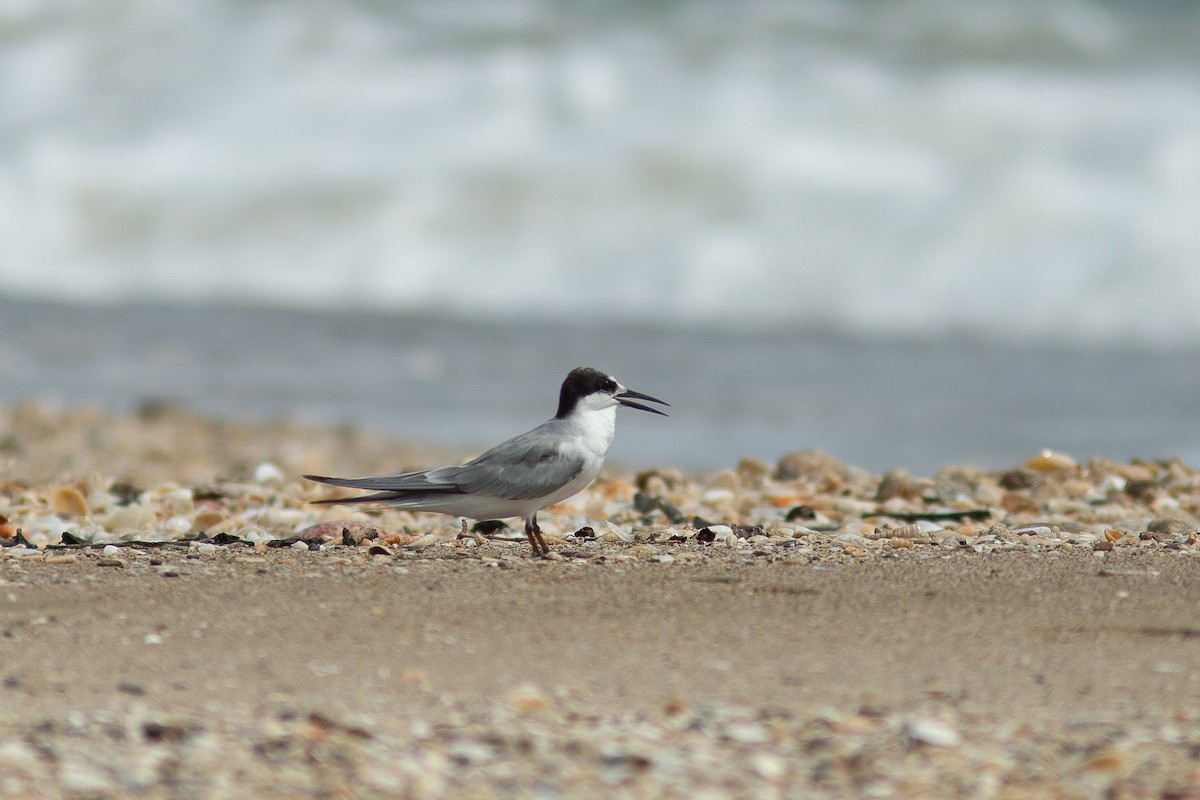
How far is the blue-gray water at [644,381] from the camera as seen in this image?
941 centimetres

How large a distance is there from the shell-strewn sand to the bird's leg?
0.22ft

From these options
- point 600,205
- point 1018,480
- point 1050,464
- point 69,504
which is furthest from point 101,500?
point 600,205

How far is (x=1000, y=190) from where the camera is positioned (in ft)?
51.1

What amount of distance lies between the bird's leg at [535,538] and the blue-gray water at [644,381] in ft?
13.4

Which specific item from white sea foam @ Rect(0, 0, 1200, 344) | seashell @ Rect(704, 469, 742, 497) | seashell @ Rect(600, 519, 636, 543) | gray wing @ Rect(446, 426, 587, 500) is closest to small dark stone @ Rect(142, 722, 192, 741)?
gray wing @ Rect(446, 426, 587, 500)

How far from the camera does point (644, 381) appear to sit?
448 inches

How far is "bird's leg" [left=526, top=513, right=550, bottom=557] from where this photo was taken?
425cm

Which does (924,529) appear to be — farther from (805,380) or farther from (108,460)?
(805,380)

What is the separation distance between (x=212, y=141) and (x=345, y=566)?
46.7 ft

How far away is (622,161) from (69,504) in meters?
11.9

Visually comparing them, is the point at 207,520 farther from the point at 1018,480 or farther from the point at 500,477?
the point at 1018,480

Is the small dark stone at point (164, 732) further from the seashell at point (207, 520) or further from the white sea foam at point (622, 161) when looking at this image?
the white sea foam at point (622, 161)

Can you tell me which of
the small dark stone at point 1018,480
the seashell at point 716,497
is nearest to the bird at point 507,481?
the seashell at point 716,497

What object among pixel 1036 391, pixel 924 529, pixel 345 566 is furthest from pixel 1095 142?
pixel 345 566
